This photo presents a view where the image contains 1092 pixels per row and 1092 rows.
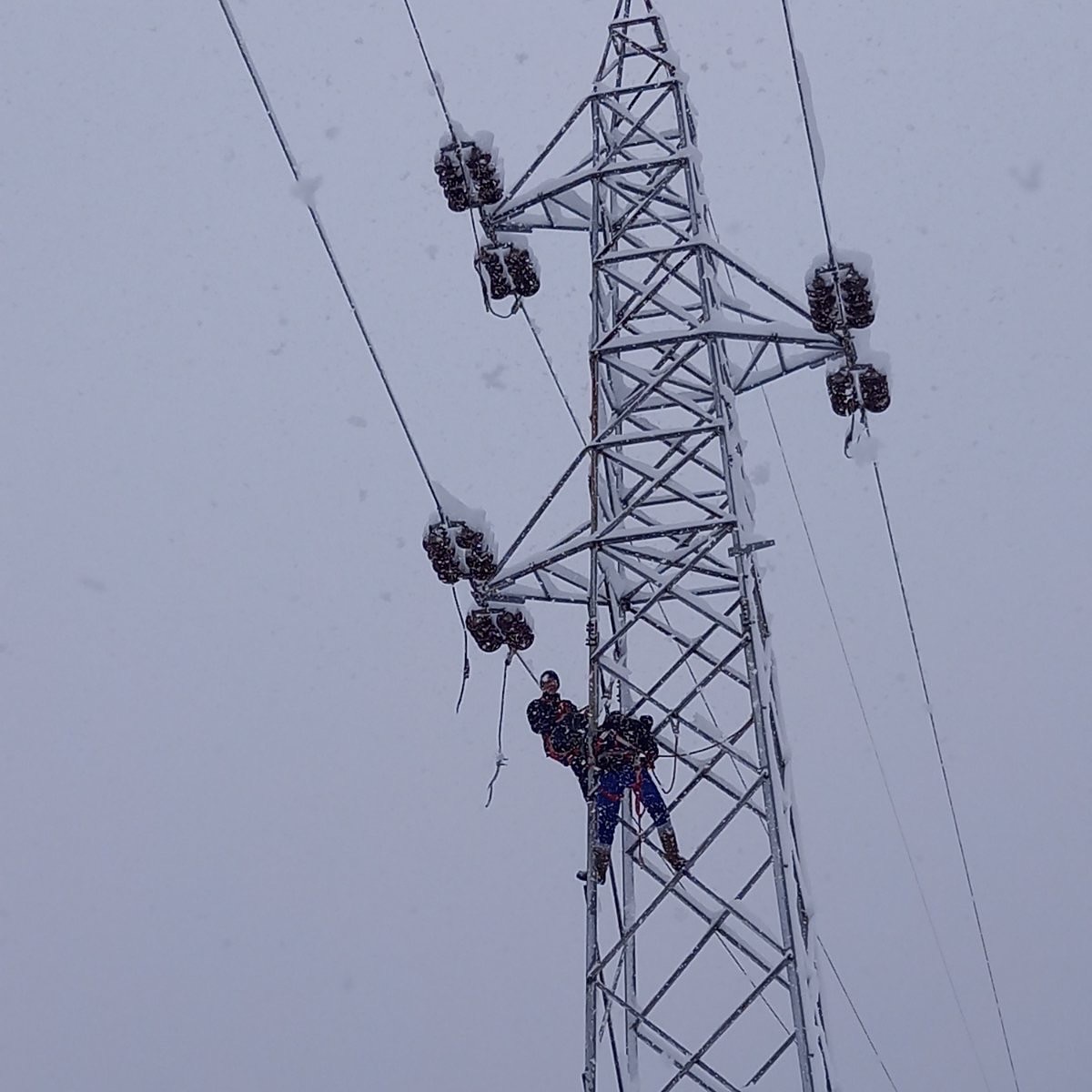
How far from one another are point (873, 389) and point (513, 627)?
117 inches

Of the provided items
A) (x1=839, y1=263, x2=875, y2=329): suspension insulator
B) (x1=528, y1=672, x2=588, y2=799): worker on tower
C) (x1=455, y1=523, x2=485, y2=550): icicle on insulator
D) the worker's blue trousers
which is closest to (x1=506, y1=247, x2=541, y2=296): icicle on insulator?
(x1=455, y1=523, x2=485, y2=550): icicle on insulator

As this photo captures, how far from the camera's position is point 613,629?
28.0 feet

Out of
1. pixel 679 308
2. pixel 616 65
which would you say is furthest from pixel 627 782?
pixel 616 65

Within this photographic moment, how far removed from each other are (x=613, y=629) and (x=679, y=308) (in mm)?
2108

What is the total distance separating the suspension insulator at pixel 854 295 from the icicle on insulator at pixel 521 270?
2.47m

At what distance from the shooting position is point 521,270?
33.1 feet

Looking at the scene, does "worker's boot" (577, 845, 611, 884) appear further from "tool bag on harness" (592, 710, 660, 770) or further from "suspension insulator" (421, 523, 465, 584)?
"suspension insulator" (421, 523, 465, 584)

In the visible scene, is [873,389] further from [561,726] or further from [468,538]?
[561,726]

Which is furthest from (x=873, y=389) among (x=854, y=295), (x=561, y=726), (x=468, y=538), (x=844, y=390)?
(x=561, y=726)

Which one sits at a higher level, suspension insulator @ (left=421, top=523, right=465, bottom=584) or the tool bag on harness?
suspension insulator @ (left=421, top=523, right=465, bottom=584)

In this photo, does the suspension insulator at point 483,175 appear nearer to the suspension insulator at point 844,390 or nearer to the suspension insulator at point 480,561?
the suspension insulator at point 480,561

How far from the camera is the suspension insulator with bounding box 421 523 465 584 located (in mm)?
8851

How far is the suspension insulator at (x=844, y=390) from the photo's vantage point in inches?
356

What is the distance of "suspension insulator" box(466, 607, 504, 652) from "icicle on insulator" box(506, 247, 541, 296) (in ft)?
8.38
